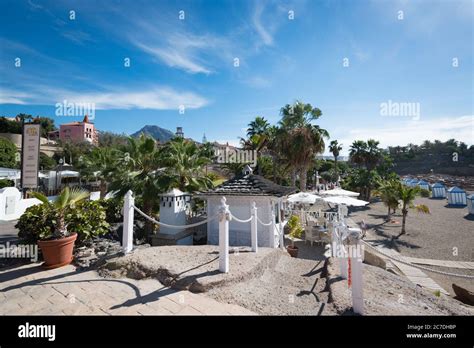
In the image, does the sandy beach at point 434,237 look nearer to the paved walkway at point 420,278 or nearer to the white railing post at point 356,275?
the paved walkway at point 420,278

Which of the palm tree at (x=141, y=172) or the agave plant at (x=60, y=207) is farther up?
the palm tree at (x=141, y=172)

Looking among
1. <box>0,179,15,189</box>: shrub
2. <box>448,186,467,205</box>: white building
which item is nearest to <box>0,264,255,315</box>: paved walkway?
<box>0,179,15,189</box>: shrub

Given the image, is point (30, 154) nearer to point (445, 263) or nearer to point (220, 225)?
point (220, 225)

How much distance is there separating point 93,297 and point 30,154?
762cm

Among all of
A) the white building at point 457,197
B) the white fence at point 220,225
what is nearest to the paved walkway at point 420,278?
the white fence at point 220,225

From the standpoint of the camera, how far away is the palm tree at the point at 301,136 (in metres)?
18.5

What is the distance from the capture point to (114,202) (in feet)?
30.4

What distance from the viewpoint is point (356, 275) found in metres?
3.43

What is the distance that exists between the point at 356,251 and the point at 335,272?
89.0 inches

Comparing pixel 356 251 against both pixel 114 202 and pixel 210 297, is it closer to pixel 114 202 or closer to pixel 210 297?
pixel 210 297

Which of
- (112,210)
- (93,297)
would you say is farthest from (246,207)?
(112,210)

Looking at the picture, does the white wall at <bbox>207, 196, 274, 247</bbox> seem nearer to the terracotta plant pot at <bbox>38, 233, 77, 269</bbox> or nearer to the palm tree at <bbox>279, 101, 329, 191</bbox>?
the terracotta plant pot at <bbox>38, 233, 77, 269</bbox>

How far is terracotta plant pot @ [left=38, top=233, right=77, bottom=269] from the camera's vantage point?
477cm

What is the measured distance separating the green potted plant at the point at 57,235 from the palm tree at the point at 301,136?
16.2 m
